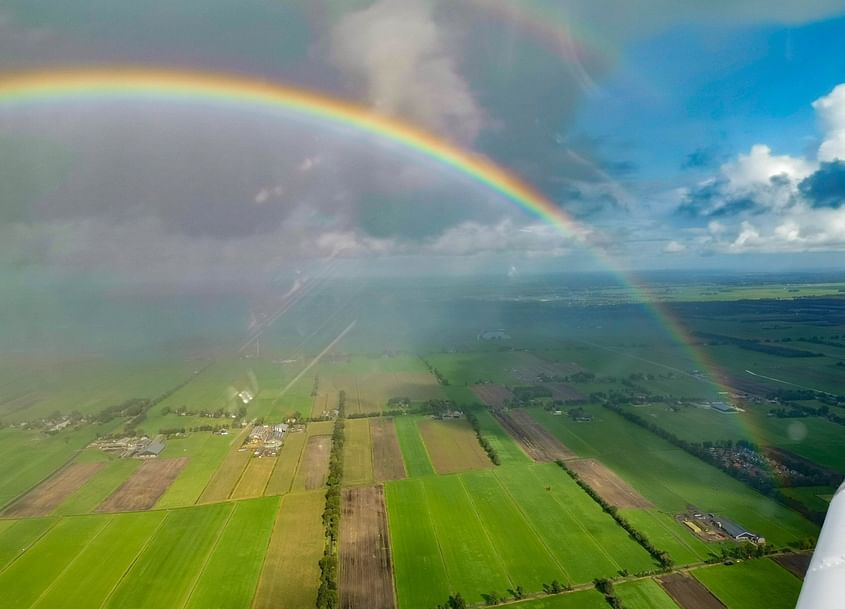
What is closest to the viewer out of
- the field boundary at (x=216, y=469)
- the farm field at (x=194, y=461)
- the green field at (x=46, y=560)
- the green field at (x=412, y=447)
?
the green field at (x=46, y=560)

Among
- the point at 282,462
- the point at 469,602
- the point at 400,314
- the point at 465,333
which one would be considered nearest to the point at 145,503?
the point at 282,462

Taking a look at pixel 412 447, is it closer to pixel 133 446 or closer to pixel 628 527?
pixel 628 527

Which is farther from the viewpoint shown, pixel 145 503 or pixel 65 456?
pixel 65 456

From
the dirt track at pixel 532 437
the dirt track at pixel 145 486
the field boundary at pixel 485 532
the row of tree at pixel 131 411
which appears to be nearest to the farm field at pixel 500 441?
the dirt track at pixel 532 437

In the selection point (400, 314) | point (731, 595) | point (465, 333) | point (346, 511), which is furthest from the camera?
point (400, 314)

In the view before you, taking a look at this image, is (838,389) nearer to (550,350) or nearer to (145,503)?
(550,350)

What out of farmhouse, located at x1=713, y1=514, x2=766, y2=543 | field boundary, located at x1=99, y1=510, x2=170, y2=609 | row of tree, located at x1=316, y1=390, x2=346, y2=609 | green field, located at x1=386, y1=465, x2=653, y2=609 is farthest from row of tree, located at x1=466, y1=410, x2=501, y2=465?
field boundary, located at x1=99, y1=510, x2=170, y2=609

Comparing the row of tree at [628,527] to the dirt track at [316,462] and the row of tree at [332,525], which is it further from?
the dirt track at [316,462]
